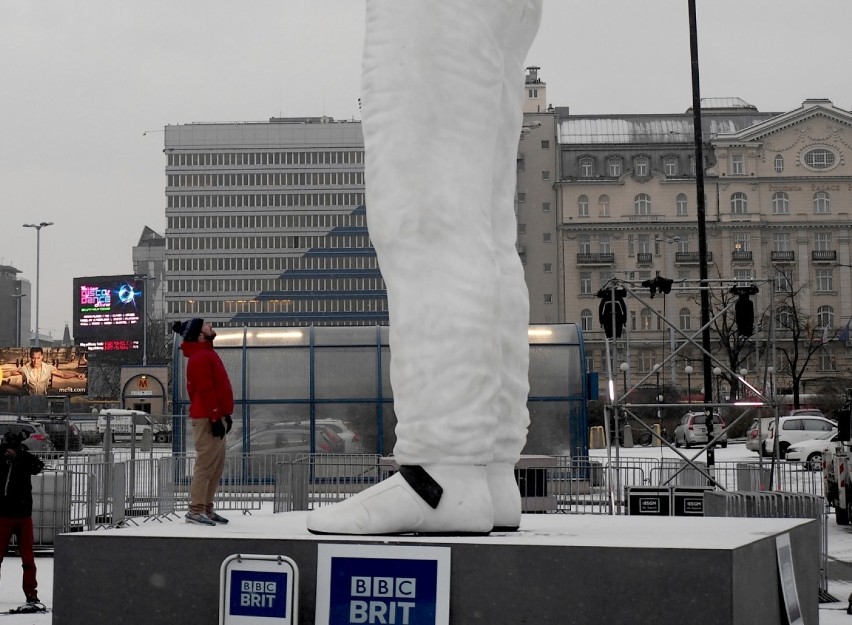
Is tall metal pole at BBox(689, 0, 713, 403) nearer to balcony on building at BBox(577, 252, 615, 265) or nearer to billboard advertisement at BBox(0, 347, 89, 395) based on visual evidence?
billboard advertisement at BBox(0, 347, 89, 395)

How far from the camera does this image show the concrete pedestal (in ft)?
9.66

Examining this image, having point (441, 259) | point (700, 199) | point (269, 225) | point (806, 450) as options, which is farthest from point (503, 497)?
point (269, 225)

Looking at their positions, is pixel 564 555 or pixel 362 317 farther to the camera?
pixel 362 317

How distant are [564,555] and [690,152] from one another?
81.2 m

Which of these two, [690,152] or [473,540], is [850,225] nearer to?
[690,152]

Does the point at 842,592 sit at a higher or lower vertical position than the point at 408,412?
lower

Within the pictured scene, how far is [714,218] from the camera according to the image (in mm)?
77188

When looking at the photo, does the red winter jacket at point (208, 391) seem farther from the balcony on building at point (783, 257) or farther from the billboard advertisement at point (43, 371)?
the balcony on building at point (783, 257)

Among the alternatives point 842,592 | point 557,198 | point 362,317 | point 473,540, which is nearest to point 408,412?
point 473,540

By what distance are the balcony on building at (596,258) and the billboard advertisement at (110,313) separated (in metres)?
28.7

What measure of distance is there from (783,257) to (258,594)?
78021 millimetres

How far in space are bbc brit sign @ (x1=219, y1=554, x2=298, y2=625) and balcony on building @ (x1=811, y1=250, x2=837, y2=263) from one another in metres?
78.4

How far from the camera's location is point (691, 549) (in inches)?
116

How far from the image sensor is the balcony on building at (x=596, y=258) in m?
78.3
